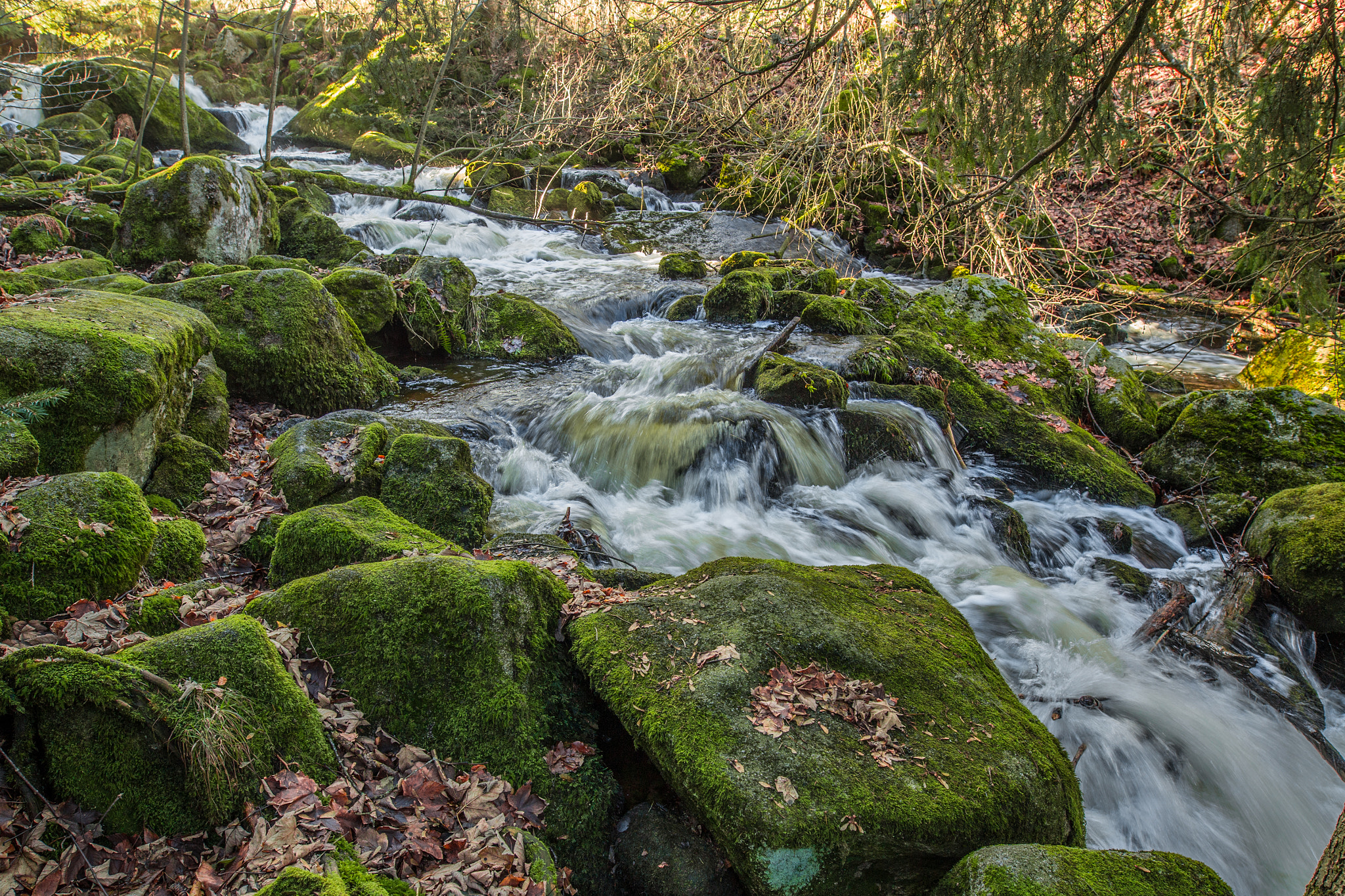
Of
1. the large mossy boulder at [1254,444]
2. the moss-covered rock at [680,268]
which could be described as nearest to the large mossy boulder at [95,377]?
the large mossy boulder at [1254,444]

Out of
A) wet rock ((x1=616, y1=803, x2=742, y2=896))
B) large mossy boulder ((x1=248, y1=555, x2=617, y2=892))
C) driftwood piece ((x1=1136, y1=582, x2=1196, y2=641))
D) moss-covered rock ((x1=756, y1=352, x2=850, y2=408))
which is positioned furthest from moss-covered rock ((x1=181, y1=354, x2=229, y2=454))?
driftwood piece ((x1=1136, y1=582, x2=1196, y2=641))

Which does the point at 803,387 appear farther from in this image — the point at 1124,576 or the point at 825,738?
the point at 825,738

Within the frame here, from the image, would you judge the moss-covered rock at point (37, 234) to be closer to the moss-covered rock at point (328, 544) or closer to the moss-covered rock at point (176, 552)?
the moss-covered rock at point (176, 552)

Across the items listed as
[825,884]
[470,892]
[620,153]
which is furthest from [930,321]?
[620,153]

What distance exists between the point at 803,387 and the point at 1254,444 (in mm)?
4896

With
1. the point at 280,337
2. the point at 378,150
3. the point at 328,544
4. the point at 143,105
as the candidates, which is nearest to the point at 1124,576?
the point at 328,544

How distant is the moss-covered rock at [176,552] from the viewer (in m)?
3.76

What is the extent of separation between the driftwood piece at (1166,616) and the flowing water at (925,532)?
122mm

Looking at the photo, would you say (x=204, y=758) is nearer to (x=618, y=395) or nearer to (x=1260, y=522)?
(x=618, y=395)

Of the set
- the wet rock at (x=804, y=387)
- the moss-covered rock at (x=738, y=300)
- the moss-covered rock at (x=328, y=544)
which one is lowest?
the moss-covered rock at (x=328, y=544)

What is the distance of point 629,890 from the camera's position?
283cm

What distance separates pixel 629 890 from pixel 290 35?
36765mm

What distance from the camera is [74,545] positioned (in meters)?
3.24

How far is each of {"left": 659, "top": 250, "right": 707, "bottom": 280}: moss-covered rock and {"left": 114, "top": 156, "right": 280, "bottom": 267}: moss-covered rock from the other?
773 cm
